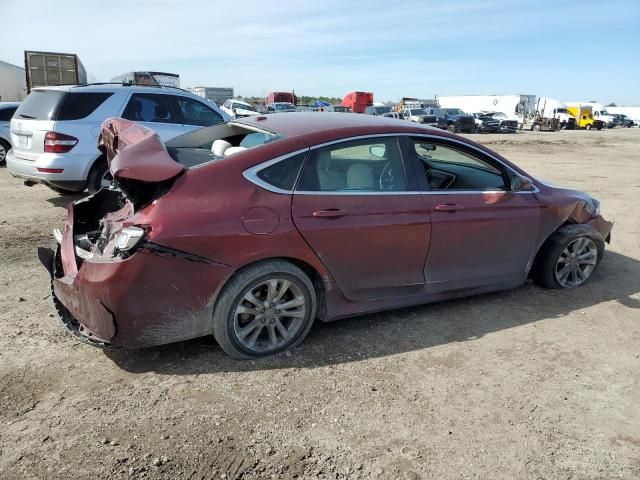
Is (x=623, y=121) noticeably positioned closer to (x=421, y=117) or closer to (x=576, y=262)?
(x=421, y=117)

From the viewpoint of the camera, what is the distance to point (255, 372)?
3330 millimetres

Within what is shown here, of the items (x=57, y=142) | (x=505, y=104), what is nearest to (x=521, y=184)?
(x=57, y=142)

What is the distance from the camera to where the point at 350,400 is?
306cm

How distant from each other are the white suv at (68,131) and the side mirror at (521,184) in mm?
5455

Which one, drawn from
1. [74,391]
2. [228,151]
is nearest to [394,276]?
[228,151]

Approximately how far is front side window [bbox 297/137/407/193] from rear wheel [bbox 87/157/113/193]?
15.2 feet

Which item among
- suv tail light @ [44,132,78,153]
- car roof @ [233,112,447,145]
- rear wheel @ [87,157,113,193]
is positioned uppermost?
car roof @ [233,112,447,145]

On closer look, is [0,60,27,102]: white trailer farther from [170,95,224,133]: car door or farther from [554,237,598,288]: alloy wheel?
[554,237,598,288]: alloy wheel

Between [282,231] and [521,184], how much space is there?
2279mm

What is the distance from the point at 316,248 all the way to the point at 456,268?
1307 millimetres

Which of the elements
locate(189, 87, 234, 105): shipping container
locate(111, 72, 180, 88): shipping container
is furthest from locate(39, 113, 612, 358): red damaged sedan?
locate(189, 87, 234, 105): shipping container

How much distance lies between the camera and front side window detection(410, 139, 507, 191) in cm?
405

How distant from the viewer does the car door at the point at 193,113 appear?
8.22m

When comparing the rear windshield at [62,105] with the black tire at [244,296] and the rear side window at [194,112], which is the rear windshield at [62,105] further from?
the black tire at [244,296]
